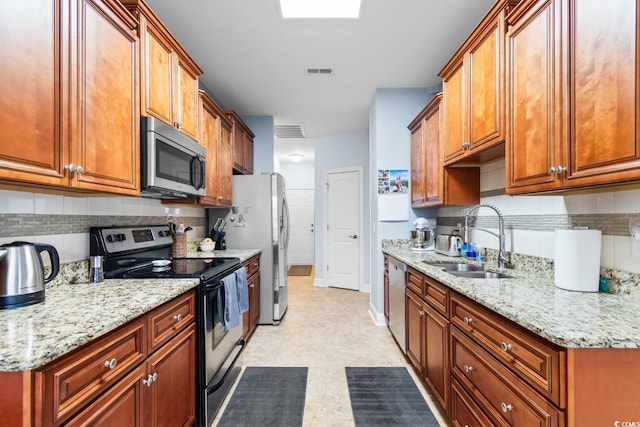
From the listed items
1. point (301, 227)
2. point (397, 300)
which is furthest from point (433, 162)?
point (301, 227)

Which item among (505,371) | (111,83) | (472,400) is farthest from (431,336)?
(111,83)

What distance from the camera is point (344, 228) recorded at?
16.9 feet

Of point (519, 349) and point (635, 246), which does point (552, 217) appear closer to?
point (635, 246)

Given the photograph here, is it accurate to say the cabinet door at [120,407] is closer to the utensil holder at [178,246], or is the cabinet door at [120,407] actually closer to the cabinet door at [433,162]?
the utensil holder at [178,246]

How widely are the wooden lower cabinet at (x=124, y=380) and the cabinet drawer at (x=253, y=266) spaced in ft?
4.15

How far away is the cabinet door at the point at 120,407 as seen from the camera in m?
0.91

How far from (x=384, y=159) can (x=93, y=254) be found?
2.77 m

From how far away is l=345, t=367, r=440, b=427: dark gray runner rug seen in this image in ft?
5.88

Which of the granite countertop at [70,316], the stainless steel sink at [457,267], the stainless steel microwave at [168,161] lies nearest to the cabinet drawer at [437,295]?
the stainless steel sink at [457,267]

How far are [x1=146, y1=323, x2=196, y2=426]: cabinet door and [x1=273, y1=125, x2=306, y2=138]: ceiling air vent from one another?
374 centimetres

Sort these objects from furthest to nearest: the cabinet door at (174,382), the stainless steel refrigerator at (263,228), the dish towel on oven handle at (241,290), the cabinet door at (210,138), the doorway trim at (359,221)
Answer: the doorway trim at (359,221)
the stainless steel refrigerator at (263,228)
the cabinet door at (210,138)
the dish towel on oven handle at (241,290)
the cabinet door at (174,382)

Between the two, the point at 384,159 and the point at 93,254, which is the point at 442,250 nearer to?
the point at 384,159

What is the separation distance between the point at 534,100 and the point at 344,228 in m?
3.85

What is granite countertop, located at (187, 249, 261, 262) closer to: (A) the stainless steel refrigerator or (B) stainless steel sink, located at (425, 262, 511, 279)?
(A) the stainless steel refrigerator
